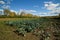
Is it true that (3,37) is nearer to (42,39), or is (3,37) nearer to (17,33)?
(17,33)

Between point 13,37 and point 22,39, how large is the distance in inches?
29.4

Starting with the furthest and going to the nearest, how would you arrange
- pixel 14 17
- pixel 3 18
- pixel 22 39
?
pixel 14 17 → pixel 3 18 → pixel 22 39

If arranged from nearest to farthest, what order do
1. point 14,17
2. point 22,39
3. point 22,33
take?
point 22,39, point 22,33, point 14,17

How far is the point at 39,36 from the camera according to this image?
9.95 metres

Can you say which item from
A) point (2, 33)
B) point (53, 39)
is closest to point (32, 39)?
point (53, 39)

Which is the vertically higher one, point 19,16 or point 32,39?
point 19,16

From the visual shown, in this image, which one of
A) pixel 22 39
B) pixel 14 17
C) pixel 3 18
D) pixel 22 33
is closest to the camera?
pixel 22 39

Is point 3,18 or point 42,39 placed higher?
point 3,18

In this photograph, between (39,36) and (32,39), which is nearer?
(32,39)

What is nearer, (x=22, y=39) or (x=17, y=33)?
(x=22, y=39)

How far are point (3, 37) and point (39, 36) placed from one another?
2.94m

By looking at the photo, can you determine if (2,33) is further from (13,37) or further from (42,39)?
(42,39)

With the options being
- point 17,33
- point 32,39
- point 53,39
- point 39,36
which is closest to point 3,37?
point 17,33

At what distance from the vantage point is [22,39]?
8914 mm
